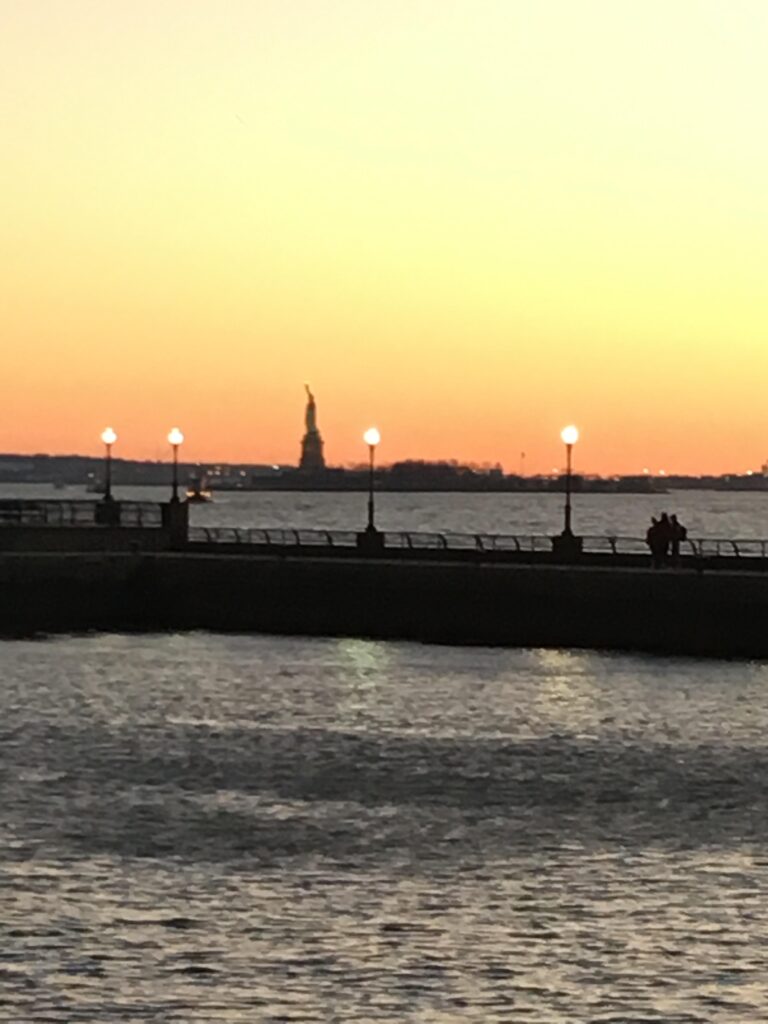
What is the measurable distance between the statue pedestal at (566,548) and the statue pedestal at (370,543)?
518 centimetres

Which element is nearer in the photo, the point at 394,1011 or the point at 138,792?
the point at 394,1011

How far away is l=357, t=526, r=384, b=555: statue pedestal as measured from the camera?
196 ft

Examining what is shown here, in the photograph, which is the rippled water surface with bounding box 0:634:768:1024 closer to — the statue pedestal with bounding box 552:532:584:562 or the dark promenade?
the dark promenade

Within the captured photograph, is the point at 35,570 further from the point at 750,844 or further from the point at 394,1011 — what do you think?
the point at 394,1011

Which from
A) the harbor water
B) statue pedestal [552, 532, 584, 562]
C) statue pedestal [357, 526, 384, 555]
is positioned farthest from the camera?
statue pedestal [357, 526, 384, 555]

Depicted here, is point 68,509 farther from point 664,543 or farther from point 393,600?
point 664,543

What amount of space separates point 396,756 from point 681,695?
11.3m

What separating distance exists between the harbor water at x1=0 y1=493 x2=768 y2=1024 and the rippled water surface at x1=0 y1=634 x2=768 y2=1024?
0.05 m

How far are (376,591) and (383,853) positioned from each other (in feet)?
100

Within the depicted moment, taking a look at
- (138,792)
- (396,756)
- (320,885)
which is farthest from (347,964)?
(396,756)

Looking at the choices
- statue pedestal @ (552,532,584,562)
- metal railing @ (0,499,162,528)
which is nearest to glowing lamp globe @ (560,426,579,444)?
statue pedestal @ (552,532,584,562)

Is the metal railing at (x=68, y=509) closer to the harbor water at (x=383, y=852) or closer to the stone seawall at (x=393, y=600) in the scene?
the stone seawall at (x=393, y=600)

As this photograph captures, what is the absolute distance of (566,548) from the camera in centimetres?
5650

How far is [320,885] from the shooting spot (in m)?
24.4
